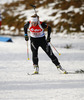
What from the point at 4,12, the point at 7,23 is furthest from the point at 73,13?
the point at 4,12

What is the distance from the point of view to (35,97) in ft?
12.3

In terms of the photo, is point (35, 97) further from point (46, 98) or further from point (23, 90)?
point (23, 90)

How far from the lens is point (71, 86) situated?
446 centimetres

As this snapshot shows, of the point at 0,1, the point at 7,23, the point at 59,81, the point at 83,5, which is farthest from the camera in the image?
the point at 0,1

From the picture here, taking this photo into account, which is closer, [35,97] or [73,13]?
[35,97]

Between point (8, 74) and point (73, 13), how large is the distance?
75.2 feet

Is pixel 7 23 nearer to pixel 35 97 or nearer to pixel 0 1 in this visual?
pixel 0 1

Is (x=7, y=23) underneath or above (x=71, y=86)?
underneath

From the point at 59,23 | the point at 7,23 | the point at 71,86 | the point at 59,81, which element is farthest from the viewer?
the point at 7,23

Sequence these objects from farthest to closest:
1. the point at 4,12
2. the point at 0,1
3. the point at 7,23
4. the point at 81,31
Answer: the point at 0,1, the point at 4,12, the point at 7,23, the point at 81,31

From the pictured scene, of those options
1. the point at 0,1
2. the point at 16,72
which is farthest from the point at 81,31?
the point at 0,1

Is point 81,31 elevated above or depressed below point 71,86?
below

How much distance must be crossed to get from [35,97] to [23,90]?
1.65 feet

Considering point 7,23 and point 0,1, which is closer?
point 7,23
